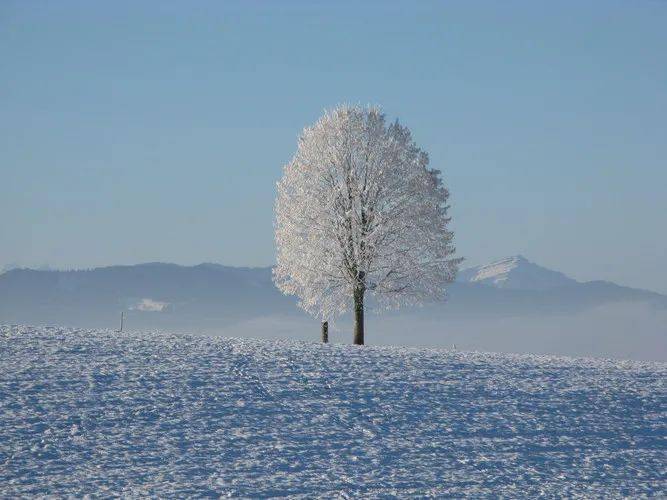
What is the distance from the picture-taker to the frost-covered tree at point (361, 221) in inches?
1754

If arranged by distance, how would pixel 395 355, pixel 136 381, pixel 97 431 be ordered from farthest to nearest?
pixel 395 355 < pixel 136 381 < pixel 97 431

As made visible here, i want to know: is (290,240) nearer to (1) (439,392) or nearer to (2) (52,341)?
(2) (52,341)

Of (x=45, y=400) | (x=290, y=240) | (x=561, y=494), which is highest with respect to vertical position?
(x=290, y=240)

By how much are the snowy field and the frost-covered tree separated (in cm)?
965

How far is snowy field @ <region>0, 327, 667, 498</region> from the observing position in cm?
2122

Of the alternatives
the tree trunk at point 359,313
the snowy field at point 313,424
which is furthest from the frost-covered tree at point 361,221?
the snowy field at point 313,424

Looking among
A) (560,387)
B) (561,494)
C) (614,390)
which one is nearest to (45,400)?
(561,494)

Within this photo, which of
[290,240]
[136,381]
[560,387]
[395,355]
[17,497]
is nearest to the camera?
[17,497]

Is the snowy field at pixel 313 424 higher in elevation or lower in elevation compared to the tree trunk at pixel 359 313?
lower

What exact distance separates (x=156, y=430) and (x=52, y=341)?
42.4 feet

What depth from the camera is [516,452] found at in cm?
2425

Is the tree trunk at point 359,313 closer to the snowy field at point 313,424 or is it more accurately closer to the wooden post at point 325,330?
the wooden post at point 325,330

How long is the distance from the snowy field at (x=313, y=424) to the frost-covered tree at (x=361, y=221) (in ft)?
31.7

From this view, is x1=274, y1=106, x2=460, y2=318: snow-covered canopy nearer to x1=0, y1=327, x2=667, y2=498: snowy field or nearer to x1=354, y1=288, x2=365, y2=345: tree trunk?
x1=354, y1=288, x2=365, y2=345: tree trunk
